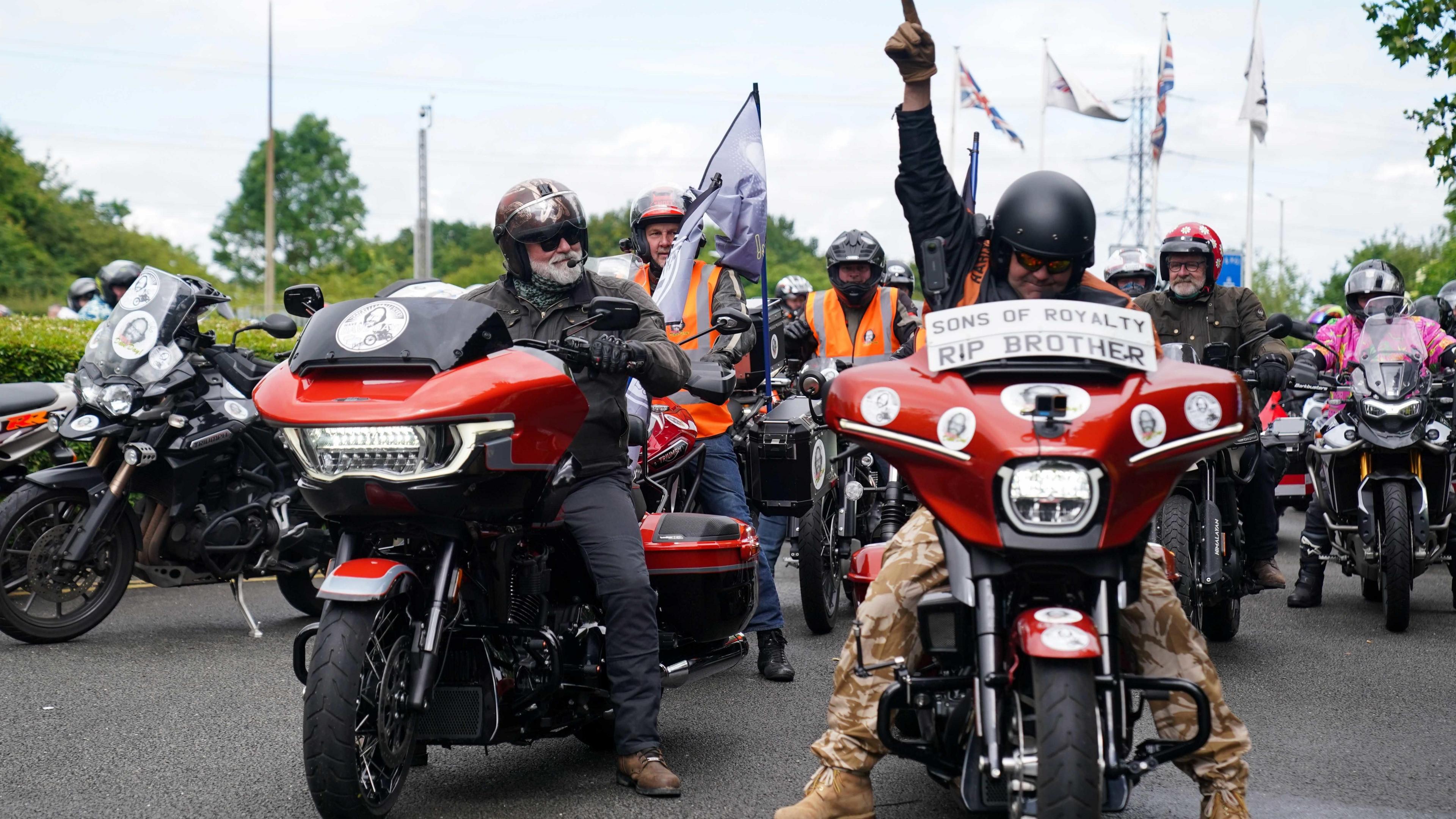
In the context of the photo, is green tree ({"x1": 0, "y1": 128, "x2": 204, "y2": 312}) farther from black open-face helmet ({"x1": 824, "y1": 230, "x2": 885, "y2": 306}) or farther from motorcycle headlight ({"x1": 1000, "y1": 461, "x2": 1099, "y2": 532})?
motorcycle headlight ({"x1": 1000, "y1": 461, "x2": 1099, "y2": 532})

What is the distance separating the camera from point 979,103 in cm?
3816

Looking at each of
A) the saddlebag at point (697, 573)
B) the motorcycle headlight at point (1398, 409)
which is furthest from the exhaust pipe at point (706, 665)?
the motorcycle headlight at point (1398, 409)

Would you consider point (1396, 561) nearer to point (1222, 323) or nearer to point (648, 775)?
point (1222, 323)

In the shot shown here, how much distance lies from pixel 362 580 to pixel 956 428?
161 cm

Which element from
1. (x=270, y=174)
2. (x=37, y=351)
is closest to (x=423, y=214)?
(x=270, y=174)

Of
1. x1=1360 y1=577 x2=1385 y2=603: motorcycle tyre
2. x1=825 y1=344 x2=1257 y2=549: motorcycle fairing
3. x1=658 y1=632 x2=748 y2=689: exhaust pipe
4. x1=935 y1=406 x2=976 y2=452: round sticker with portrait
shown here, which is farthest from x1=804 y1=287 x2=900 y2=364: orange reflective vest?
x1=935 y1=406 x2=976 y2=452: round sticker with portrait

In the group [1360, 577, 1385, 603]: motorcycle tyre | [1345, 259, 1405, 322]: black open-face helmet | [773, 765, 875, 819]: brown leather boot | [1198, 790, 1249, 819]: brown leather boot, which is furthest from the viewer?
[1345, 259, 1405, 322]: black open-face helmet

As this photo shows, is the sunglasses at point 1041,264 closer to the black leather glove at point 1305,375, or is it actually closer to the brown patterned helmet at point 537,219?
the brown patterned helmet at point 537,219

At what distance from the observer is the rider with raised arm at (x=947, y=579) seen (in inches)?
148

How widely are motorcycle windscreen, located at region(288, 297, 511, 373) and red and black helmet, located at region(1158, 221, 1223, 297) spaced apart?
4613 millimetres

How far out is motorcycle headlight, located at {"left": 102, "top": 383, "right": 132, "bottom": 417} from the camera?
723 centimetres

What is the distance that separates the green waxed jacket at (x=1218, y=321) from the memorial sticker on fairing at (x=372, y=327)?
4751 mm

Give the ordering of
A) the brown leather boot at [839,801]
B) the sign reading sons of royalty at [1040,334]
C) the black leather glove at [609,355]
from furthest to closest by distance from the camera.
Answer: the black leather glove at [609,355] < the brown leather boot at [839,801] < the sign reading sons of royalty at [1040,334]

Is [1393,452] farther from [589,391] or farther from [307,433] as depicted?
[307,433]
